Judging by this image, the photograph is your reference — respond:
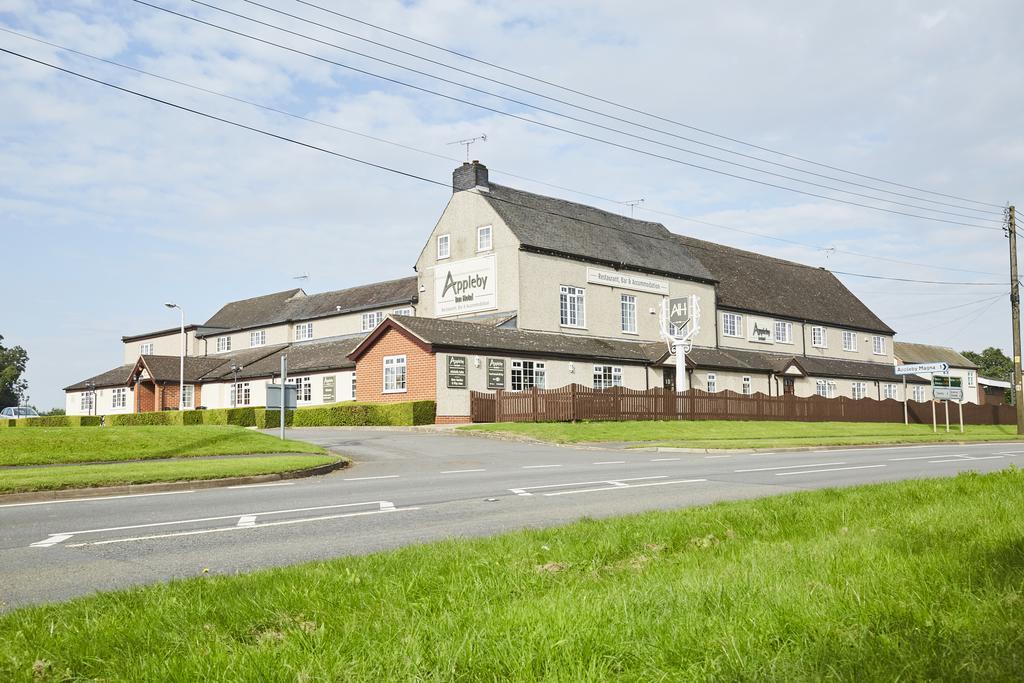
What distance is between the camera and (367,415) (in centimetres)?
3819

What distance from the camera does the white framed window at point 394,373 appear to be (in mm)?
37875

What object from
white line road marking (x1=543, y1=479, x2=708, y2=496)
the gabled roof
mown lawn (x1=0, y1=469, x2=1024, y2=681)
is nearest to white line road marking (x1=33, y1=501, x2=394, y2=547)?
white line road marking (x1=543, y1=479, x2=708, y2=496)

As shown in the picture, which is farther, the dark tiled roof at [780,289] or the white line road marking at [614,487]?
the dark tiled roof at [780,289]

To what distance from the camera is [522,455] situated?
22484 mm

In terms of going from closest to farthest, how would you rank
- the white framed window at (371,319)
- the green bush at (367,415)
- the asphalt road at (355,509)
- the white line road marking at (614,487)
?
the asphalt road at (355,509), the white line road marking at (614,487), the green bush at (367,415), the white framed window at (371,319)

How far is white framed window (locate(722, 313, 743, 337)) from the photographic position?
53397 millimetres

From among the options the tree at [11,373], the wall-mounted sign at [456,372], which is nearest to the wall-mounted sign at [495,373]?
the wall-mounted sign at [456,372]

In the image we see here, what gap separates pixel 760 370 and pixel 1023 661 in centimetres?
4981

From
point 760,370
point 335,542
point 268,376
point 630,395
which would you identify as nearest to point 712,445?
point 630,395

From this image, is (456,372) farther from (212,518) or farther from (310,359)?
(212,518)

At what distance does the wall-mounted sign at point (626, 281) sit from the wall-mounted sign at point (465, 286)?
18.6 ft

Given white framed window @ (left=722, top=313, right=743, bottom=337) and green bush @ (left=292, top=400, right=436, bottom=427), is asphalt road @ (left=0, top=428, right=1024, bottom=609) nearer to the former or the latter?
green bush @ (left=292, top=400, right=436, bottom=427)

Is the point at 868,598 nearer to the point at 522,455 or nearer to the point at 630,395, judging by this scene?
the point at 522,455

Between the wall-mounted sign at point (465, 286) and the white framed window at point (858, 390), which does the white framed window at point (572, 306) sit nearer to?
the wall-mounted sign at point (465, 286)
